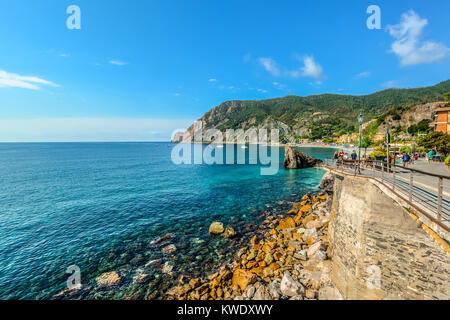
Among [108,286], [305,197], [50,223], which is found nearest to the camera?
[108,286]

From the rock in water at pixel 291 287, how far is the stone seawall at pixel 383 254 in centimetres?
203

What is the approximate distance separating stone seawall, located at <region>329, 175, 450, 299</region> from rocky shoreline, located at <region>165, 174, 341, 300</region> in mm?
1287

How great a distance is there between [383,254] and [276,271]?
551 cm

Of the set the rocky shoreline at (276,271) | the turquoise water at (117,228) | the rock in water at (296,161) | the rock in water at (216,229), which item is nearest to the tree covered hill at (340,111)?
the rock in water at (296,161)

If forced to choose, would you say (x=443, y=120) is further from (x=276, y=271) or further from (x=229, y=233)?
(x=229, y=233)

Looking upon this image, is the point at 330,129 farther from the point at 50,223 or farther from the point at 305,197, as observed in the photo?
the point at 50,223

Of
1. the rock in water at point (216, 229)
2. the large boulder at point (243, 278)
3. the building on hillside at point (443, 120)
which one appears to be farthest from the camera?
the building on hillside at point (443, 120)

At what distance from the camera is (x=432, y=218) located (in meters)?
5.80

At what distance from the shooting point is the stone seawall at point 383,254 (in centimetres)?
644

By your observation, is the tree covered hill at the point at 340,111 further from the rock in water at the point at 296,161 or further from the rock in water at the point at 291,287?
the rock in water at the point at 291,287

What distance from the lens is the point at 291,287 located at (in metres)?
9.27

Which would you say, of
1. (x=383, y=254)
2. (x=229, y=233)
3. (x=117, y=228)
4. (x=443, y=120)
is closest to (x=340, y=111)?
(x=443, y=120)
